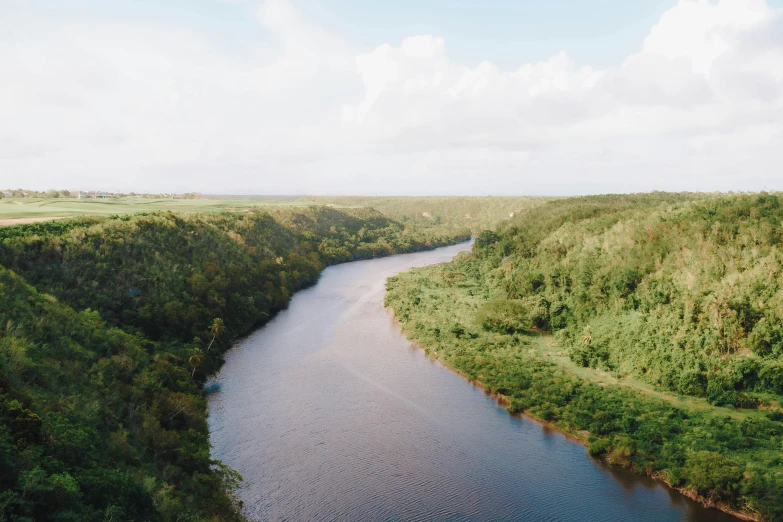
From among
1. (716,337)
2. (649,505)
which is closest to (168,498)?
(649,505)

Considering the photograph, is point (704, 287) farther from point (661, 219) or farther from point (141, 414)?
point (141, 414)

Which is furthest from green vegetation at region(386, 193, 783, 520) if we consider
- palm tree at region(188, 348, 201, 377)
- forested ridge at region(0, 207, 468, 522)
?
palm tree at region(188, 348, 201, 377)

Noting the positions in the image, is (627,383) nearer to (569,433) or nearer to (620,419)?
(620,419)

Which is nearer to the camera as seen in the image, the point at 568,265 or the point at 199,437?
the point at 199,437

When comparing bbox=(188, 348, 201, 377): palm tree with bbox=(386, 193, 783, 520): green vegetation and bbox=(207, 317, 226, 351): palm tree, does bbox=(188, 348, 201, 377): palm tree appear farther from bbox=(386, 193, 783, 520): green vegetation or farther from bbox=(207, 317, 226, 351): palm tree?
bbox=(386, 193, 783, 520): green vegetation

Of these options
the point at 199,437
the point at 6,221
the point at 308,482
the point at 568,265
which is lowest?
the point at 308,482

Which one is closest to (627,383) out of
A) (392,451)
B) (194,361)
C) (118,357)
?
(392,451)
